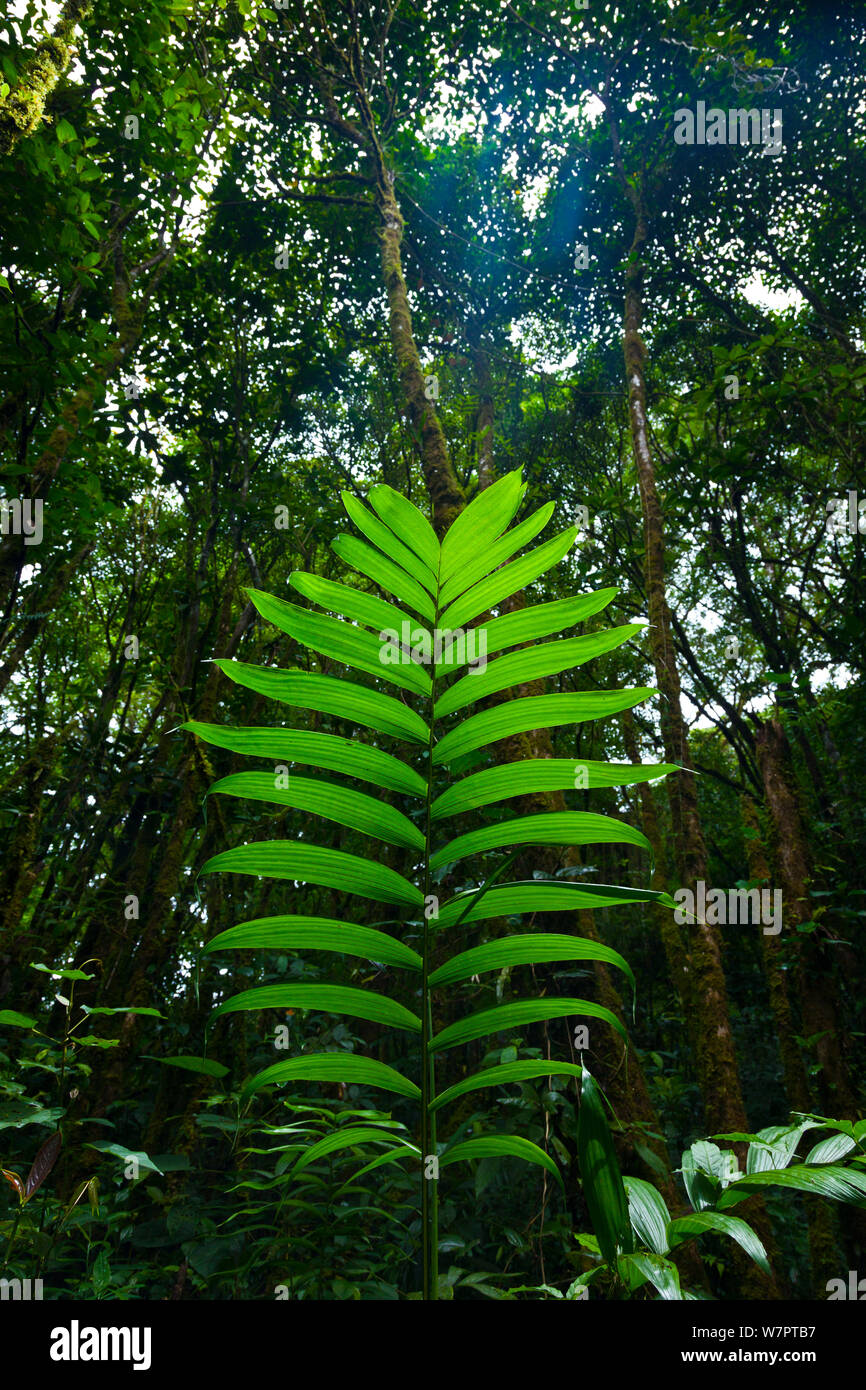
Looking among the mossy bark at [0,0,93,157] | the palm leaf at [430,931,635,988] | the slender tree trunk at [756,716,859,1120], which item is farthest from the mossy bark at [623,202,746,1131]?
the mossy bark at [0,0,93,157]

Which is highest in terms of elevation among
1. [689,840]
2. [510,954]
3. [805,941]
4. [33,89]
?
[33,89]

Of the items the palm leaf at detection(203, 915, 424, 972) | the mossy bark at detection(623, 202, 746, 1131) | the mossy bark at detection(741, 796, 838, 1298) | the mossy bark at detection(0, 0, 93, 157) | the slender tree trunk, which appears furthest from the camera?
the slender tree trunk

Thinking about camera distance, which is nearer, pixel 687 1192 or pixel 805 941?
pixel 687 1192

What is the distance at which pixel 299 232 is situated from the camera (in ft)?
20.0

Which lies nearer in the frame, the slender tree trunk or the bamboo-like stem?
the bamboo-like stem

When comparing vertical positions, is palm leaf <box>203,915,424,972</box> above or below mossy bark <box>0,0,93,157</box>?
below

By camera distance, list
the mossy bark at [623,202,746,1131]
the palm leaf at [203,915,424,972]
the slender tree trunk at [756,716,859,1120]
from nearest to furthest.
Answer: the palm leaf at [203,915,424,972] < the mossy bark at [623,202,746,1131] < the slender tree trunk at [756,716,859,1120]

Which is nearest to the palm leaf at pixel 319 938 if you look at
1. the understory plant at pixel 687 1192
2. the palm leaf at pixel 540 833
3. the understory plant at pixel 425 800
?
the understory plant at pixel 425 800

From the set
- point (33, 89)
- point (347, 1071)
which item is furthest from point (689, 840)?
point (33, 89)

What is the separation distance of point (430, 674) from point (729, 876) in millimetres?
8391

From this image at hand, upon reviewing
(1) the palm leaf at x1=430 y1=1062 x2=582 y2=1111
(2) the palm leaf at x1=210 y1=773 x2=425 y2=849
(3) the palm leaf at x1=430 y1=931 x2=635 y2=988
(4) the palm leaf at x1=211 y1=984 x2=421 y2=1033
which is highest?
(2) the palm leaf at x1=210 y1=773 x2=425 y2=849

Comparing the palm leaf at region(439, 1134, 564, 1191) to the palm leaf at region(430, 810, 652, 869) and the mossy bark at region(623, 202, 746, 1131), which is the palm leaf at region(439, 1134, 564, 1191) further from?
the mossy bark at region(623, 202, 746, 1131)

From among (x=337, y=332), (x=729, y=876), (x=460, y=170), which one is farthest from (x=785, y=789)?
(x=460, y=170)

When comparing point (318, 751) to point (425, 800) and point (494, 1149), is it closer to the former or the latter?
point (425, 800)
